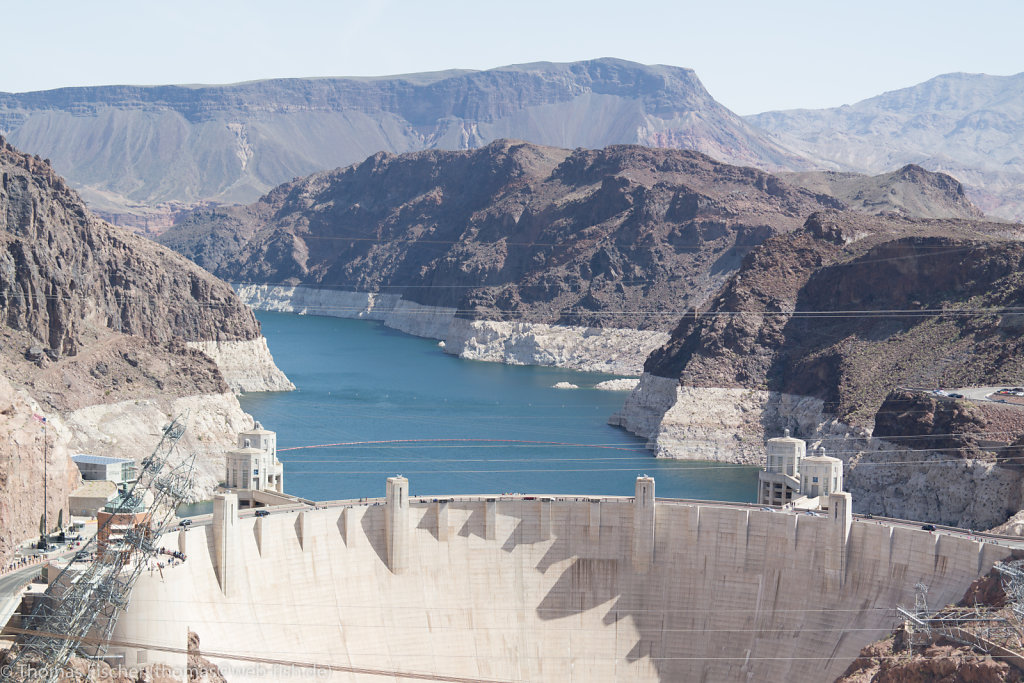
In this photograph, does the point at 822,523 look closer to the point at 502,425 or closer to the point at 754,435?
the point at 754,435

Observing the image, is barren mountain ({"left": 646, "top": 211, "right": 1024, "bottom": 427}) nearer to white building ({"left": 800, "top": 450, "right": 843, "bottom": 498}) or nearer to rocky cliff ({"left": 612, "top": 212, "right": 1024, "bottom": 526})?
rocky cliff ({"left": 612, "top": 212, "right": 1024, "bottom": 526})

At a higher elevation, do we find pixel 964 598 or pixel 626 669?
pixel 964 598

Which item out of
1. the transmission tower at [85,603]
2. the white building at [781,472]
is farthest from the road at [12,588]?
the white building at [781,472]

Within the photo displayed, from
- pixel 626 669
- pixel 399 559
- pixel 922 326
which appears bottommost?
pixel 626 669

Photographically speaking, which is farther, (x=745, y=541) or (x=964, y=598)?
(x=745, y=541)

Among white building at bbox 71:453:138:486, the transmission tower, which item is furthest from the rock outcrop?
white building at bbox 71:453:138:486

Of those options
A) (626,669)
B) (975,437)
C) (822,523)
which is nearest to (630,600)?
(626,669)
